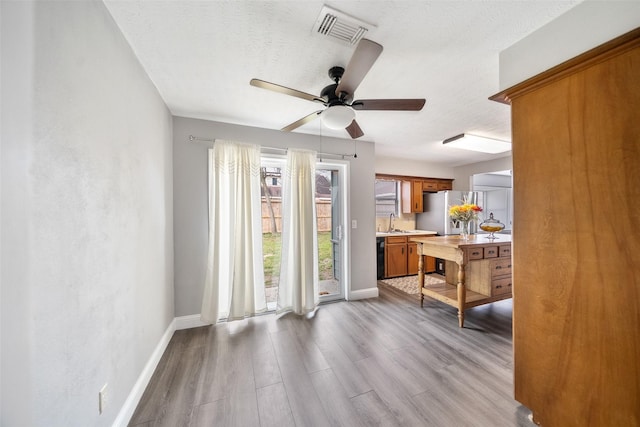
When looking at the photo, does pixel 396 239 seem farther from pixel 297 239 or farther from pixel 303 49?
pixel 303 49

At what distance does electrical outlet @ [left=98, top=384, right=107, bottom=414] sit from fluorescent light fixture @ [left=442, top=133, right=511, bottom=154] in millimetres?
4243

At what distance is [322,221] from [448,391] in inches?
91.8

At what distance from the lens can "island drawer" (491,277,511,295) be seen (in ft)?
9.00

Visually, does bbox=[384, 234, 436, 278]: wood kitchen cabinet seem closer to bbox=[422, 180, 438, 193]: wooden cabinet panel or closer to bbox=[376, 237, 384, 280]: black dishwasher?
bbox=[376, 237, 384, 280]: black dishwasher

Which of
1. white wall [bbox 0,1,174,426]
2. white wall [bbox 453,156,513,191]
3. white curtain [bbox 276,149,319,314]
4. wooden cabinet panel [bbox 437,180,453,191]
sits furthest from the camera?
wooden cabinet panel [bbox 437,180,453,191]

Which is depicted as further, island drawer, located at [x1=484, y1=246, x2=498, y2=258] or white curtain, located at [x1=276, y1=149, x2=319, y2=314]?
white curtain, located at [x1=276, y1=149, x2=319, y2=314]

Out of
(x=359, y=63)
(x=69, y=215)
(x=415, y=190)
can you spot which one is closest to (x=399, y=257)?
(x=415, y=190)

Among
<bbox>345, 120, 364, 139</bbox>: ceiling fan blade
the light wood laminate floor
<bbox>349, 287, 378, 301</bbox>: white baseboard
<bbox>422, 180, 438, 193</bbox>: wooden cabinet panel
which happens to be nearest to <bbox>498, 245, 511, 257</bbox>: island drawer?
the light wood laminate floor

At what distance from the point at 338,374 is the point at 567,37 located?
266cm

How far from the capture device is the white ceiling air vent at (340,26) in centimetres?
128

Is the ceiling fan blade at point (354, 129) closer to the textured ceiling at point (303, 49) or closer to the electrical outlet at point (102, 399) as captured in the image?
the textured ceiling at point (303, 49)

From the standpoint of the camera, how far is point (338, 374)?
6.01 feet

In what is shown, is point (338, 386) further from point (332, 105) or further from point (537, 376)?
point (332, 105)

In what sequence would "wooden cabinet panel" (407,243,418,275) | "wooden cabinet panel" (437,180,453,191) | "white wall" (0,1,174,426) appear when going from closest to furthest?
"white wall" (0,1,174,426), "wooden cabinet panel" (407,243,418,275), "wooden cabinet panel" (437,180,453,191)
